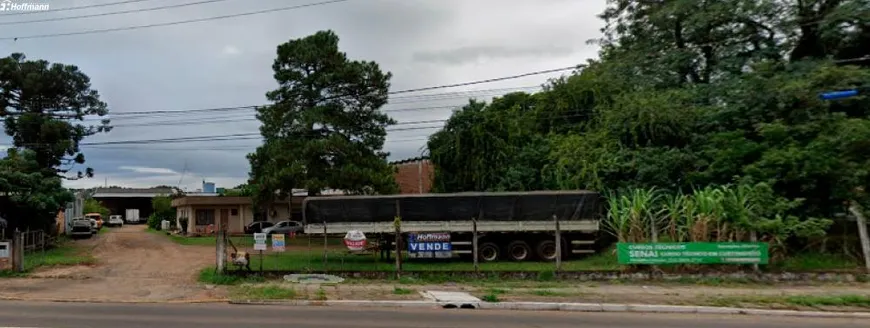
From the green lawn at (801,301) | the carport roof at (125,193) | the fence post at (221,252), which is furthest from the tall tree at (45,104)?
the carport roof at (125,193)

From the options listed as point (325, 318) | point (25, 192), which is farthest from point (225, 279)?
point (25, 192)

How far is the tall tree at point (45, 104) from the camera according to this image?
3694cm

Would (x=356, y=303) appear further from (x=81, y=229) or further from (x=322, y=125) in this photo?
(x=81, y=229)

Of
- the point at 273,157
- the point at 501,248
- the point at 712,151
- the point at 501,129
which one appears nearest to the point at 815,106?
the point at 712,151

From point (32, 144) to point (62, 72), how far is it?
463 centimetres

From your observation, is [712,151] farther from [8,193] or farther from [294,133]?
[8,193]

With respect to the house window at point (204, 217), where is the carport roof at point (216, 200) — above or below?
above

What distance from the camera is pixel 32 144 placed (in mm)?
37031

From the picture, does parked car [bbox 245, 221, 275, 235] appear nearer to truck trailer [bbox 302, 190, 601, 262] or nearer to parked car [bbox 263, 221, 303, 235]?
parked car [bbox 263, 221, 303, 235]

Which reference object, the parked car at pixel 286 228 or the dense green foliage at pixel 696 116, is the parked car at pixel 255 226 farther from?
the dense green foliage at pixel 696 116

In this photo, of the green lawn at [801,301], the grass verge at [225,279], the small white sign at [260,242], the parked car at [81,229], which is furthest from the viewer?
the parked car at [81,229]

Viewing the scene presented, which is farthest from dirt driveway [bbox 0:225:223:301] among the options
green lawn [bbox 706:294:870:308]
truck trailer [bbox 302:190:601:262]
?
green lawn [bbox 706:294:870:308]

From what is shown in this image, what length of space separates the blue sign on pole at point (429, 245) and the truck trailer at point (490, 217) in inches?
125

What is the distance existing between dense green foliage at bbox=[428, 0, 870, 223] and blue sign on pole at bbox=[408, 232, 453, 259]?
785 cm
